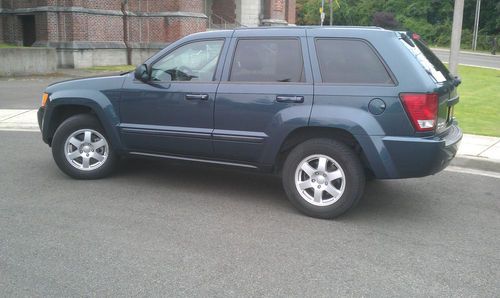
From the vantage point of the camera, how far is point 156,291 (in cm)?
372

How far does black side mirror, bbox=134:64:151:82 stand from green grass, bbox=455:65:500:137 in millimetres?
6435

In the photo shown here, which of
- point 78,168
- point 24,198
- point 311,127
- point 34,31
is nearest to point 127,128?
point 78,168

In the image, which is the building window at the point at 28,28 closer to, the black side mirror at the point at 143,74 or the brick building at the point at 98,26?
the brick building at the point at 98,26

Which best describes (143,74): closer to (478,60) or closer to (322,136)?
(322,136)

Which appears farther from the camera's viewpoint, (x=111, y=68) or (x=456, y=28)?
(x=111, y=68)

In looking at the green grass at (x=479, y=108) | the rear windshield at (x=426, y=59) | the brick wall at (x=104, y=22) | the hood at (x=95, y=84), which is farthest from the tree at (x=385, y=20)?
the hood at (x=95, y=84)

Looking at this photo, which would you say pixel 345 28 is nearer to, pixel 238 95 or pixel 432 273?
pixel 238 95

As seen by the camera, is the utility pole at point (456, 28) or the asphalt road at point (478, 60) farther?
the asphalt road at point (478, 60)

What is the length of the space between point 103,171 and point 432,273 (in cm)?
413

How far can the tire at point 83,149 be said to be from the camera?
645cm

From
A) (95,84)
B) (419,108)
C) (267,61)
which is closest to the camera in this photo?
(419,108)

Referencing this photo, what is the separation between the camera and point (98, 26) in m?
23.7

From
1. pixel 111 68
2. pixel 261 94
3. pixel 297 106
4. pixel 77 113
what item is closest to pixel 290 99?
pixel 297 106

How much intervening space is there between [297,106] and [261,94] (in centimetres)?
42
